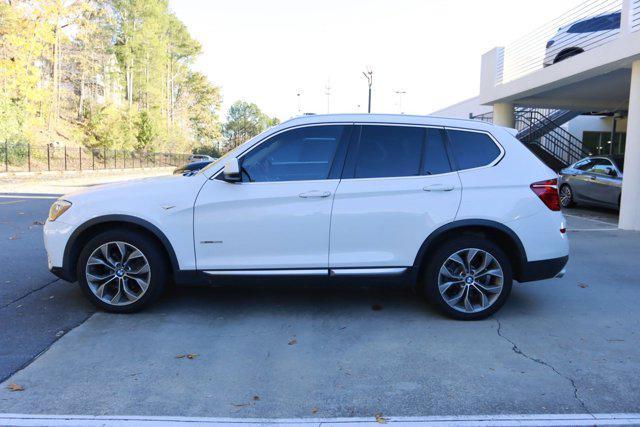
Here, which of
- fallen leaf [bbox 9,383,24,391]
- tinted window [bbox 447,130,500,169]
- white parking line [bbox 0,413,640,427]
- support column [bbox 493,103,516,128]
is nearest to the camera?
white parking line [bbox 0,413,640,427]

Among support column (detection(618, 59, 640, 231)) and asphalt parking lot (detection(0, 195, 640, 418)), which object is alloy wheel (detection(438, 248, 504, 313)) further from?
support column (detection(618, 59, 640, 231))

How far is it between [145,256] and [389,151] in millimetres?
2393

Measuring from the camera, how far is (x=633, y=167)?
1022 centimetres

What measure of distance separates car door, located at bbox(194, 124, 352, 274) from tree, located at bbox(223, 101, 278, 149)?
113 m

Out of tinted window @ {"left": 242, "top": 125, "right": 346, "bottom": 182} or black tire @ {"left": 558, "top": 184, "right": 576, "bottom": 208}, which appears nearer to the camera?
tinted window @ {"left": 242, "top": 125, "right": 346, "bottom": 182}

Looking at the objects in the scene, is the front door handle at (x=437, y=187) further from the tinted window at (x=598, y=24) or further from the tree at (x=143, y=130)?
the tree at (x=143, y=130)

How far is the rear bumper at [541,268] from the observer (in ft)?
15.3

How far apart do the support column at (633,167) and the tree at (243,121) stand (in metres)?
109

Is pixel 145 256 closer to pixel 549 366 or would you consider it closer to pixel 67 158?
pixel 549 366

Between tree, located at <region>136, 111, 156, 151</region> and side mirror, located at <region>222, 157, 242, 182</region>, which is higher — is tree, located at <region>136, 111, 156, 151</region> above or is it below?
above

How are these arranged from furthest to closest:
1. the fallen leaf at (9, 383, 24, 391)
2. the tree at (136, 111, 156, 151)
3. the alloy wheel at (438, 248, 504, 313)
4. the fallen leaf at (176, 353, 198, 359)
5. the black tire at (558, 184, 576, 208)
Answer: the tree at (136, 111, 156, 151) < the black tire at (558, 184, 576, 208) < the alloy wheel at (438, 248, 504, 313) < the fallen leaf at (176, 353, 198, 359) < the fallen leaf at (9, 383, 24, 391)

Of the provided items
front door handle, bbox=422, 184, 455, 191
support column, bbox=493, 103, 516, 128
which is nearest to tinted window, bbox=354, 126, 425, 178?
front door handle, bbox=422, 184, 455, 191

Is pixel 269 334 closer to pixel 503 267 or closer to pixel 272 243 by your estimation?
pixel 272 243

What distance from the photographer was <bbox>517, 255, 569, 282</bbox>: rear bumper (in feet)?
15.3
